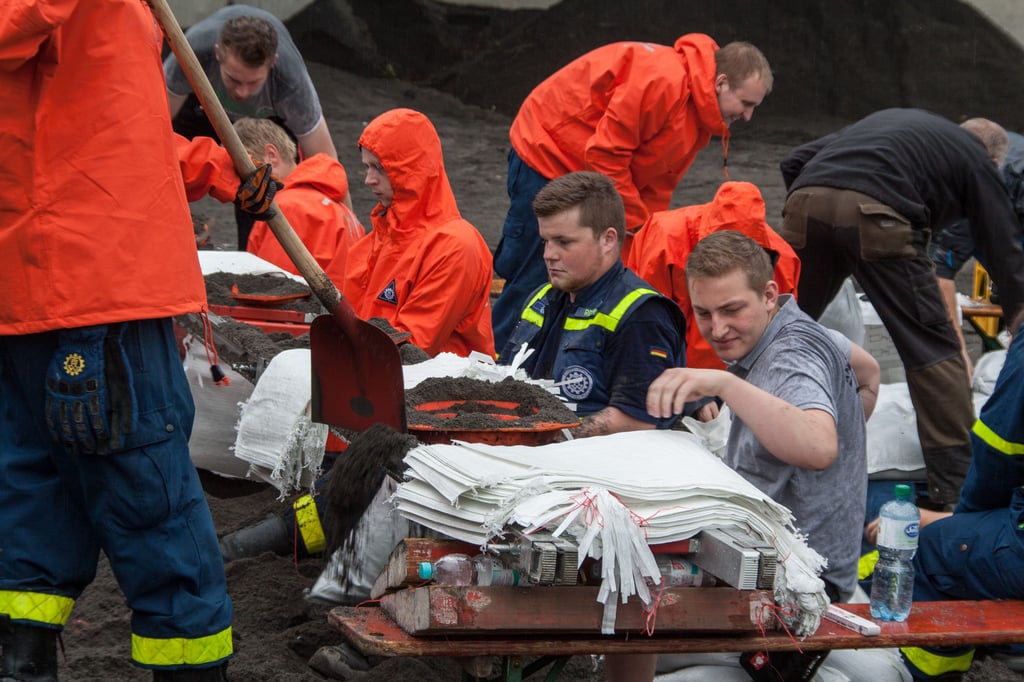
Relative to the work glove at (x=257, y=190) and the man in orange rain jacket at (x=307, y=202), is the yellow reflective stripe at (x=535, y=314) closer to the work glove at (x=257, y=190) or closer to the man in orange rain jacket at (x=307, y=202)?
the work glove at (x=257, y=190)

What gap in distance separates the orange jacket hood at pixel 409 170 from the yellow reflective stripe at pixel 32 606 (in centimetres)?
237

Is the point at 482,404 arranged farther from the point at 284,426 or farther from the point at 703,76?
the point at 703,76

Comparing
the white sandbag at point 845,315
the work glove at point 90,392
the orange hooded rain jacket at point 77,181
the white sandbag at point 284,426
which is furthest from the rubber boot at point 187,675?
the white sandbag at point 845,315

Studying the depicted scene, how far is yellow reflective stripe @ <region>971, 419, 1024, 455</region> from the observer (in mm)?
3250

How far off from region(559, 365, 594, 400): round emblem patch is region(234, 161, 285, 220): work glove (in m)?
1.00

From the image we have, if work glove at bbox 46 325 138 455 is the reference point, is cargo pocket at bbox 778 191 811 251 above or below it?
below

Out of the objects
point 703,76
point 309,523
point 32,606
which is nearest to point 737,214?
point 703,76

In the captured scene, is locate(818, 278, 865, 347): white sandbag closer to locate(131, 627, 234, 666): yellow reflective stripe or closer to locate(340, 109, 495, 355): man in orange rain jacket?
locate(340, 109, 495, 355): man in orange rain jacket

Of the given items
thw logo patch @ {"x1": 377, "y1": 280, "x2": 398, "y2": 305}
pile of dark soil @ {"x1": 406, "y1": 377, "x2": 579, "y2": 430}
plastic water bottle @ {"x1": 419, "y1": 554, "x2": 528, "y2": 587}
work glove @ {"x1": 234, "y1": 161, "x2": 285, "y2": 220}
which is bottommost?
thw logo patch @ {"x1": 377, "y1": 280, "x2": 398, "y2": 305}

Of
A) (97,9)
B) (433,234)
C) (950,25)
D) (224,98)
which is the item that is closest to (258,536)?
(433,234)

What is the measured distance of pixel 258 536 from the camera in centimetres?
422

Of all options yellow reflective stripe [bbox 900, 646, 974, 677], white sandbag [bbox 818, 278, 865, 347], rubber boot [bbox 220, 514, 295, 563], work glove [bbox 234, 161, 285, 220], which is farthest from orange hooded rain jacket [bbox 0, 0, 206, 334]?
white sandbag [bbox 818, 278, 865, 347]

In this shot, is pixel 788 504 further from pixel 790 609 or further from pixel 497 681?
pixel 497 681

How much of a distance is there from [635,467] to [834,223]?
2.95 meters
